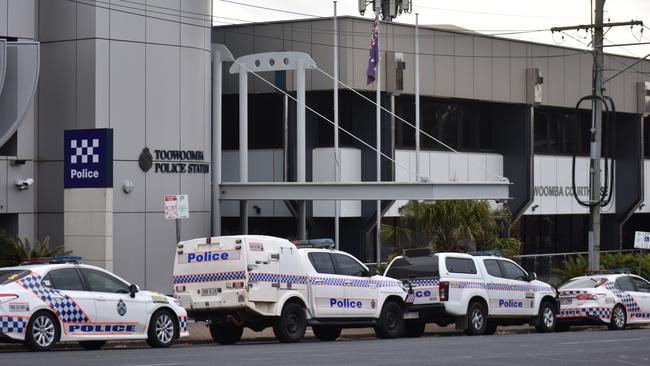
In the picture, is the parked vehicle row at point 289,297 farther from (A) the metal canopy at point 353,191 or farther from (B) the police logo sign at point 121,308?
(A) the metal canopy at point 353,191

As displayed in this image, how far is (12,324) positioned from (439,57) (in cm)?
2450

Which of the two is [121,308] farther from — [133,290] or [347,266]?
[347,266]

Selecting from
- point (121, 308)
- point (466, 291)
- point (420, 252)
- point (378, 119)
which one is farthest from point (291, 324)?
point (378, 119)

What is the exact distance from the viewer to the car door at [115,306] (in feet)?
73.2

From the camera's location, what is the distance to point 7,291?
20.9 metres

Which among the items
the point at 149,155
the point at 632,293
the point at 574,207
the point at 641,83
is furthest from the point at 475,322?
the point at 641,83

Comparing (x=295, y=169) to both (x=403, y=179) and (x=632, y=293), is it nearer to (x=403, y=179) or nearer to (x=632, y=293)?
(x=403, y=179)

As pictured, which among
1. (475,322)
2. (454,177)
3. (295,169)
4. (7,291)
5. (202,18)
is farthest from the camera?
(454,177)

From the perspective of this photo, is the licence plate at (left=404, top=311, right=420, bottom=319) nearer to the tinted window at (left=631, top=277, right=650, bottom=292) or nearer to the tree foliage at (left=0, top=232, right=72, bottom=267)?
the tinted window at (left=631, top=277, right=650, bottom=292)

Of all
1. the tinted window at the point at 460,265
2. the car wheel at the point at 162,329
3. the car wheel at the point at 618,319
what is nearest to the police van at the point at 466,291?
the tinted window at the point at 460,265

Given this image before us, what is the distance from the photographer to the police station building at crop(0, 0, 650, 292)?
31703 mm

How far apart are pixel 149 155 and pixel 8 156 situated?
11.2 ft

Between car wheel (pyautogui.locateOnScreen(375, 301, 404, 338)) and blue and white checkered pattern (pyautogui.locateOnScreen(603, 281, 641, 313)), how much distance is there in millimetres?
6718

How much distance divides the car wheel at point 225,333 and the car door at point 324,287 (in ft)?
5.33
